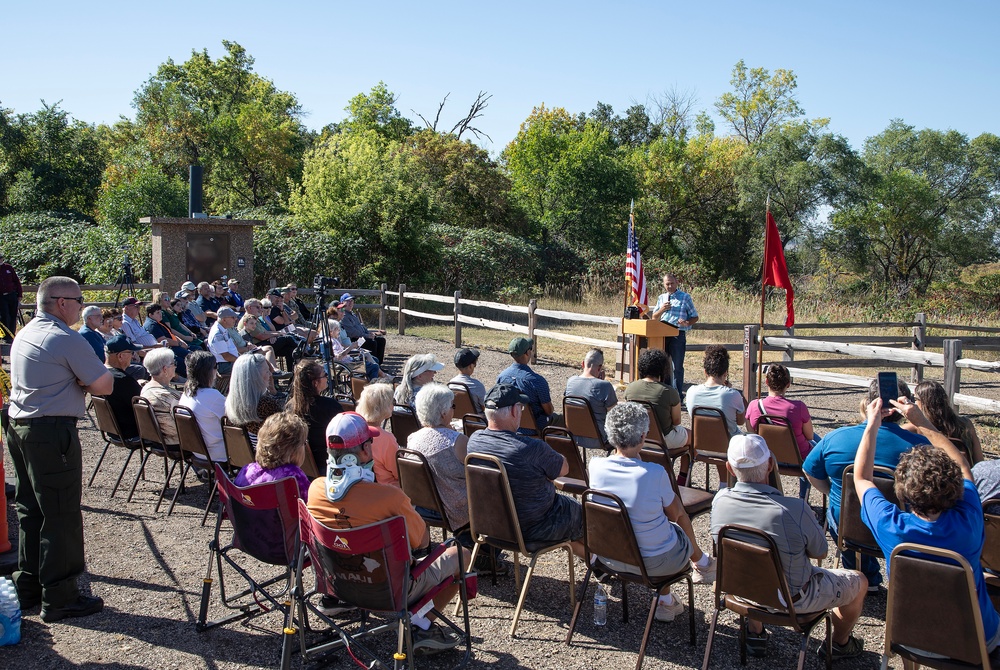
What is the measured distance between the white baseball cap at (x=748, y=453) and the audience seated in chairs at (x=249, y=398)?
10.7ft

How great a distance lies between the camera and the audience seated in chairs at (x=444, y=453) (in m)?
4.62

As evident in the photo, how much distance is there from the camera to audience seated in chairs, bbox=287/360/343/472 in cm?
534

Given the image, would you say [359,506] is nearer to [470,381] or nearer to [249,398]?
[249,398]

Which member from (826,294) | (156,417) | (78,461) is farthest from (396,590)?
(826,294)

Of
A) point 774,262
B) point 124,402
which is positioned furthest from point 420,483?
point 774,262

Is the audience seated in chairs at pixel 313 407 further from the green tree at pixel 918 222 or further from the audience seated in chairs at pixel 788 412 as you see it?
the green tree at pixel 918 222

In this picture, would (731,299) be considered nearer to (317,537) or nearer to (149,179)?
(149,179)

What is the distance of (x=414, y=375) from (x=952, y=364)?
575 cm

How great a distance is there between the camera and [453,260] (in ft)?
78.0

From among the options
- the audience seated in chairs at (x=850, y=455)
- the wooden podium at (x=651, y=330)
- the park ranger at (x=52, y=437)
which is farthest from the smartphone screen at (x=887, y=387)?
the wooden podium at (x=651, y=330)

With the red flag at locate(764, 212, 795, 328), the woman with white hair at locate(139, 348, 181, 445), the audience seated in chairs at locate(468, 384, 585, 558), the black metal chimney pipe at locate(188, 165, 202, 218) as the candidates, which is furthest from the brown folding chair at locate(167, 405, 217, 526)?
the black metal chimney pipe at locate(188, 165, 202, 218)

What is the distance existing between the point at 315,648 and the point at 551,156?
32.1 m

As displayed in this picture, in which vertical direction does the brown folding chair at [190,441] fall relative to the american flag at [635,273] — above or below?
below

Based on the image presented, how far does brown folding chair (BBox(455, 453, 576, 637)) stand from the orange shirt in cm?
66
